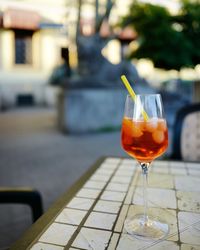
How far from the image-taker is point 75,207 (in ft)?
2.71

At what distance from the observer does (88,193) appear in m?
0.92

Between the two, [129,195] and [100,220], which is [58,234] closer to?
[100,220]

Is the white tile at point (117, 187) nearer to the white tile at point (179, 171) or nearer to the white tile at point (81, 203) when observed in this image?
the white tile at point (81, 203)

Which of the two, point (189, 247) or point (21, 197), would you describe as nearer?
point (189, 247)

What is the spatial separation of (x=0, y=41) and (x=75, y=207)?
39.7 feet

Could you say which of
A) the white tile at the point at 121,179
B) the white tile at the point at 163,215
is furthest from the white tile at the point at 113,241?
the white tile at the point at 121,179

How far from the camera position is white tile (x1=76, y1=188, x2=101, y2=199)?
90 cm

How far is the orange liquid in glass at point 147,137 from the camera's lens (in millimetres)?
762

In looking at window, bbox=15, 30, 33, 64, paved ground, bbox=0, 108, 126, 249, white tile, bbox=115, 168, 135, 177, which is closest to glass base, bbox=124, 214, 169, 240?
white tile, bbox=115, 168, 135, 177

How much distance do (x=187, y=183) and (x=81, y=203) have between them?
381mm

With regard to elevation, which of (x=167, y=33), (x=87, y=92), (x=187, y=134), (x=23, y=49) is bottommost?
(x=187, y=134)

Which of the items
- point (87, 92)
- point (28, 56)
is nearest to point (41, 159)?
point (87, 92)

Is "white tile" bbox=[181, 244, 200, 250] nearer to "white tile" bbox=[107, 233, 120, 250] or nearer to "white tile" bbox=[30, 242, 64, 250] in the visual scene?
"white tile" bbox=[107, 233, 120, 250]

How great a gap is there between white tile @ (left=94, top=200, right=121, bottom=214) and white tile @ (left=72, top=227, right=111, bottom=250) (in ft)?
0.36
